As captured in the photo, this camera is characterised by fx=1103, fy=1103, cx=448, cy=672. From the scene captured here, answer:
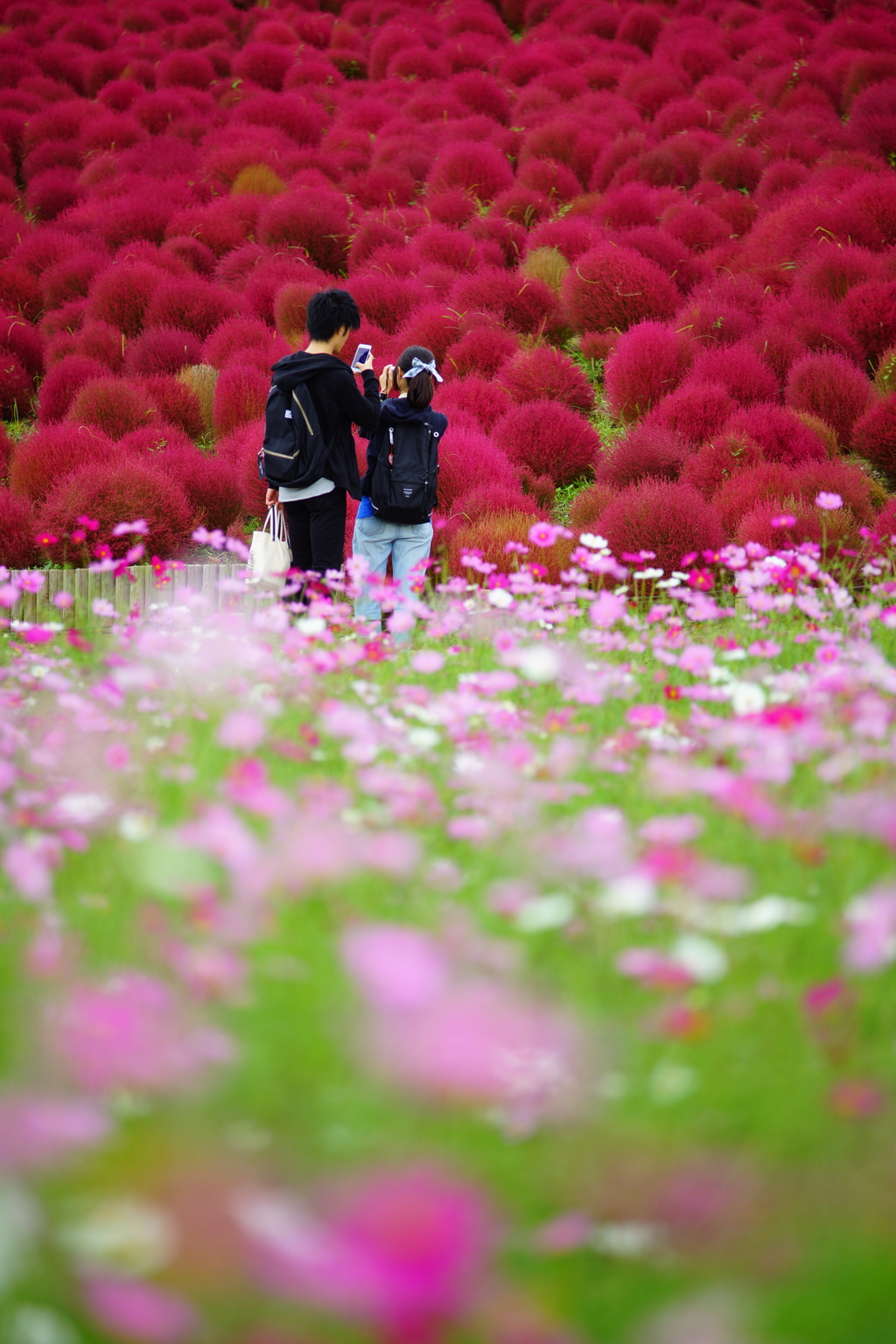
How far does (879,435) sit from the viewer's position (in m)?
6.24

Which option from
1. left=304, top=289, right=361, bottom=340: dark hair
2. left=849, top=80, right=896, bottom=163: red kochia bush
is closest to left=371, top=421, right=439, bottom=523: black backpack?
left=304, top=289, right=361, bottom=340: dark hair

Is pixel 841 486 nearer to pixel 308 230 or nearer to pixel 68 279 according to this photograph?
pixel 308 230

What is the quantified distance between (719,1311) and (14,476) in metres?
5.80

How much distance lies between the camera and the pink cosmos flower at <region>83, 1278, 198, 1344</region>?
106 centimetres

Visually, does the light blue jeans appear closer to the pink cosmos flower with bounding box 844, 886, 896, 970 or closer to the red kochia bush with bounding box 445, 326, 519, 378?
the red kochia bush with bounding box 445, 326, 519, 378

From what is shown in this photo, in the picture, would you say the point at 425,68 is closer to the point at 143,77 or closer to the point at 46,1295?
the point at 143,77

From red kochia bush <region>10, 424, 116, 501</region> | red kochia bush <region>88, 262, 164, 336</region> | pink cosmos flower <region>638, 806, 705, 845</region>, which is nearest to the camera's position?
pink cosmos flower <region>638, 806, 705, 845</region>

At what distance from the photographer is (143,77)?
517 inches

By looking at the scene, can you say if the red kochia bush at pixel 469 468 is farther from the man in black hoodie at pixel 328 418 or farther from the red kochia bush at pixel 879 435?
the red kochia bush at pixel 879 435

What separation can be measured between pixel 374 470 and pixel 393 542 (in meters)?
0.36

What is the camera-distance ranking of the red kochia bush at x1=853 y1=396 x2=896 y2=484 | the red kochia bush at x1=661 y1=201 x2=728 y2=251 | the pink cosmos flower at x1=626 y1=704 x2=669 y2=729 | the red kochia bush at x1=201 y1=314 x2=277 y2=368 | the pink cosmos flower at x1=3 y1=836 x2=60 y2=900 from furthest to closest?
the red kochia bush at x1=661 y1=201 x2=728 y2=251 → the red kochia bush at x1=201 y1=314 x2=277 y2=368 → the red kochia bush at x1=853 y1=396 x2=896 y2=484 → the pink cosmos flower at x1=626 y1=704 x2=669 y2=729 → the pink cosmos flower at x1=3 y1=836 x2=60 y2=900

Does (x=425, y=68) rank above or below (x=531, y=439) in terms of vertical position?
above

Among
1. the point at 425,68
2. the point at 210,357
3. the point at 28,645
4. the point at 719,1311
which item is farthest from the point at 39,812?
the point at 425,68

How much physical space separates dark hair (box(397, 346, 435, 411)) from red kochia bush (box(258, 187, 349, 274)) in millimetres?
5189
